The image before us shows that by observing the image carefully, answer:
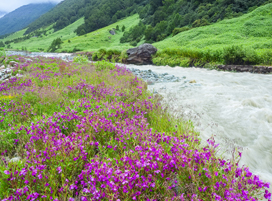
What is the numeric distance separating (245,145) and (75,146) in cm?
405

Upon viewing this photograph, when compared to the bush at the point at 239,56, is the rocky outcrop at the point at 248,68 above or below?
below

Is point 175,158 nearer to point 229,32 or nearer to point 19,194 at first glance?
point 19,194

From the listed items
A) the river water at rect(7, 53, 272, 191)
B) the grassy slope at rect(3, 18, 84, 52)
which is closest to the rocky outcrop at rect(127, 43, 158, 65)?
the river water at rect(7, 53, 272, 191)

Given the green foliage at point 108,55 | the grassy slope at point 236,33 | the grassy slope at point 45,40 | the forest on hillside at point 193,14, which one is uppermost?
the grassy slope at point 45,40

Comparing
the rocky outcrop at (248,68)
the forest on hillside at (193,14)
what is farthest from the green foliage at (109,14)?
the rocky outcrop at (248,68)

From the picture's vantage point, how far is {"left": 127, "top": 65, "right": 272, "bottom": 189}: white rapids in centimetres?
375

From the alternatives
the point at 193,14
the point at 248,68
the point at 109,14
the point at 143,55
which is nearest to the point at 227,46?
the point at 248,68

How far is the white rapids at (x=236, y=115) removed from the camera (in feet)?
12.3

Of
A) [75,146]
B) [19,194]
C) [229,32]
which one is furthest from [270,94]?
[229,32]

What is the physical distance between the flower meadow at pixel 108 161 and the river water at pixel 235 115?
0.66 metres

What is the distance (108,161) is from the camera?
2.46 meters

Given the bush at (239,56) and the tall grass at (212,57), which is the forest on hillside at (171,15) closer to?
the tall grass at (212,57)

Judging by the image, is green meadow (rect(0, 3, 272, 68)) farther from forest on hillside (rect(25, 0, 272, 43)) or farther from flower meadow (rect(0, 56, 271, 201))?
flower meadow (rect(0, 56, 271, 201))

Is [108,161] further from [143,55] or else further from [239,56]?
[143,55]
